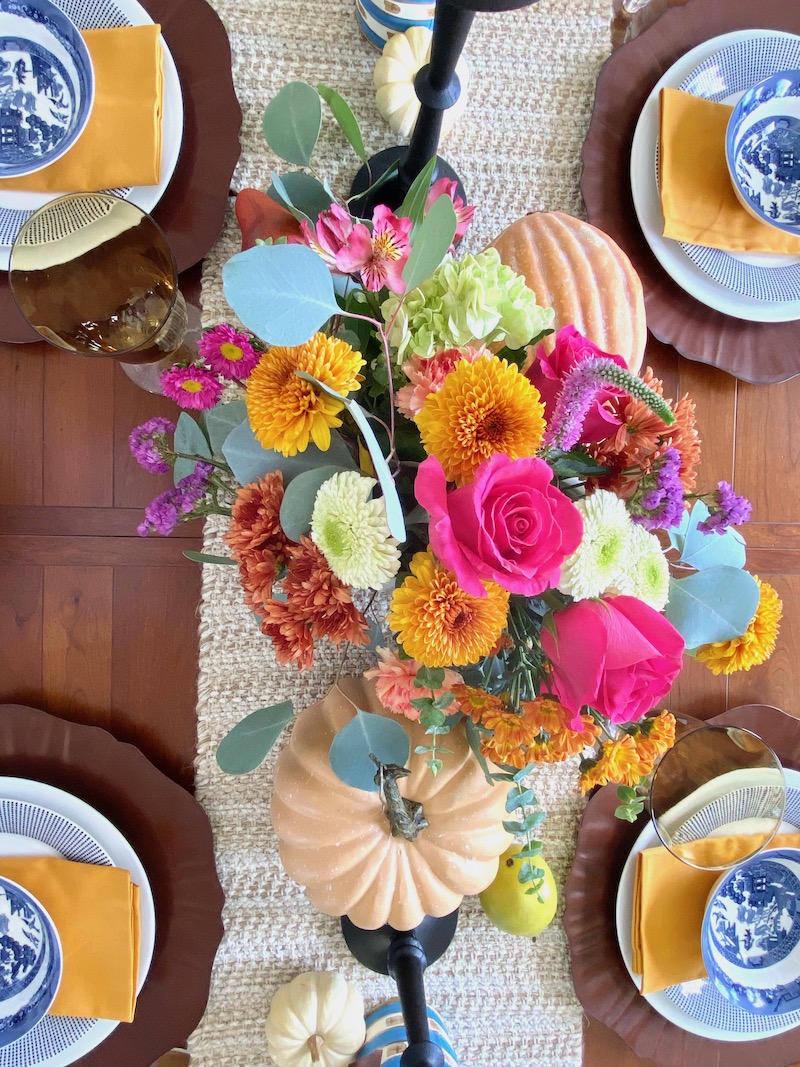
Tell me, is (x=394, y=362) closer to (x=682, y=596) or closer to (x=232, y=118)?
(x=682, y=596)

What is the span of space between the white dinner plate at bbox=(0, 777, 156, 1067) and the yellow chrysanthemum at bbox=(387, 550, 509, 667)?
0.42m

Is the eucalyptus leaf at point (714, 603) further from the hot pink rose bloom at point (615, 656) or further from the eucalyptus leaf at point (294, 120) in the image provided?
the eucalyptus leaf at point (294, 120)

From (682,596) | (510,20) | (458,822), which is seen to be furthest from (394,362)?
(510,20)

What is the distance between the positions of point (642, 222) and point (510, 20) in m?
0.21

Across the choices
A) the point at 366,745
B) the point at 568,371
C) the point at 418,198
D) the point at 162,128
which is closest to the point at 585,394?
the point at 568,371

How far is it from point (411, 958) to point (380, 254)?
476 millimetres

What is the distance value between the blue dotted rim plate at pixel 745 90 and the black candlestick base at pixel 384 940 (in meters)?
0.59

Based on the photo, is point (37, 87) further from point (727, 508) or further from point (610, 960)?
point (610, 960)

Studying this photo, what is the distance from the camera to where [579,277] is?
51 centimetres

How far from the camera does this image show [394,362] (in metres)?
0.37

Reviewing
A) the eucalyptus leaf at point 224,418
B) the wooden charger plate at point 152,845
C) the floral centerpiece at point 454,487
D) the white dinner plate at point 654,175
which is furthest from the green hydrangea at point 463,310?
the wooden charger plate at point 152,845

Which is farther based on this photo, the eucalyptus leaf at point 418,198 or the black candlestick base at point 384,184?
the black candlestick base at point 384,184

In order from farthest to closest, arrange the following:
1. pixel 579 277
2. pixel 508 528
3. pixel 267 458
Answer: pixel 579 277
pixel 267 458
pixel 508 528

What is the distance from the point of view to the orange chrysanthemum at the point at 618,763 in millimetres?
364
